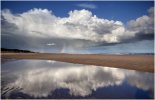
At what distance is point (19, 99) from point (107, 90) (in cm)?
476

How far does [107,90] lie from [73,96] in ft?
7.93

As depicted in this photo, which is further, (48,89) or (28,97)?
(48,89)

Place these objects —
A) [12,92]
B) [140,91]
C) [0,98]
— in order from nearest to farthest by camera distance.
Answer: [0,98]
[12,92]
[140,91]

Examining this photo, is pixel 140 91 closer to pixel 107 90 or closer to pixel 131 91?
pixel 131 91

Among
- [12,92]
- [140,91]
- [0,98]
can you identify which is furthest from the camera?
[140,91]

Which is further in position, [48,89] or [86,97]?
[48,89]

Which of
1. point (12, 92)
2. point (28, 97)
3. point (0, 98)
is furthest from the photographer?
point (12, 92)

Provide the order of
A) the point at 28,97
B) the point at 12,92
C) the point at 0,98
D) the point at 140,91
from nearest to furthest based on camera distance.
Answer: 1. the point at 0,98
2. the point at 28,97
3. the point at 12,92
4. the point at 140,91

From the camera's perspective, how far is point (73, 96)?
873 centimetres

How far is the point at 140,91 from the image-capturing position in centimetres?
1008

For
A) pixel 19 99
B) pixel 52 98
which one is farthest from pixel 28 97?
pixel 52 98

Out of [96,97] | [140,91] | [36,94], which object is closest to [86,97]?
[96,97]

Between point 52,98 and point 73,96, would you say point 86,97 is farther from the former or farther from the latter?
point 52,98

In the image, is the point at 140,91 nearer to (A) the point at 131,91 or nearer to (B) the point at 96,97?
(A) the point at 131,91
